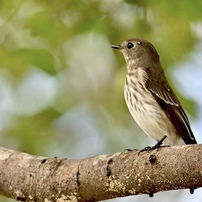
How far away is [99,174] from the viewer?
8.21 ft

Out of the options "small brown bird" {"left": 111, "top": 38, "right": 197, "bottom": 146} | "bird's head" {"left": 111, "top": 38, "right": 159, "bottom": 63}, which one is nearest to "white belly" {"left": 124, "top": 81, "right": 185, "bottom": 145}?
"small brown bird" {"left": 111, "top": 38, "right": 197, "bottom": 146}

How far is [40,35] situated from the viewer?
3.32m

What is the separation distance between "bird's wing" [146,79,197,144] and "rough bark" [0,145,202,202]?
1137 mm

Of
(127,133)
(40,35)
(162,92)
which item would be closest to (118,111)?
(127,133)

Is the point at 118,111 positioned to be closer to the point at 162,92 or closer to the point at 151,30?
the point at 162,92

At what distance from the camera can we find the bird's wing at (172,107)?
12.1 feet

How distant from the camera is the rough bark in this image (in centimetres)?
225

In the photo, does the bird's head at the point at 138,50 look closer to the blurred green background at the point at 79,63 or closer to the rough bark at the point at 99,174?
the blurred green background at the point at 79,63

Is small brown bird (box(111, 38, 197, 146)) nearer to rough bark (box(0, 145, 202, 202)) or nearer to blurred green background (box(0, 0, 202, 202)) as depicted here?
blurred green background (box(0, 0, 202, 202))

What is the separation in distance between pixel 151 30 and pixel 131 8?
0.77ft

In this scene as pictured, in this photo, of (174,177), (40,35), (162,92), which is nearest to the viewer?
(174,177)

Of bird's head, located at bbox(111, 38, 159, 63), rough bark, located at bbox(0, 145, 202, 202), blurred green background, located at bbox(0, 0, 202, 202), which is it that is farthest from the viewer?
bird's head, located at bbox(111, 38, 159, 63)

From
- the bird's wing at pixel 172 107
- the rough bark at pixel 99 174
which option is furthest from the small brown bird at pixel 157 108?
the rough bark at pixel 99 174

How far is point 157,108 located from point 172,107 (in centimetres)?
8
